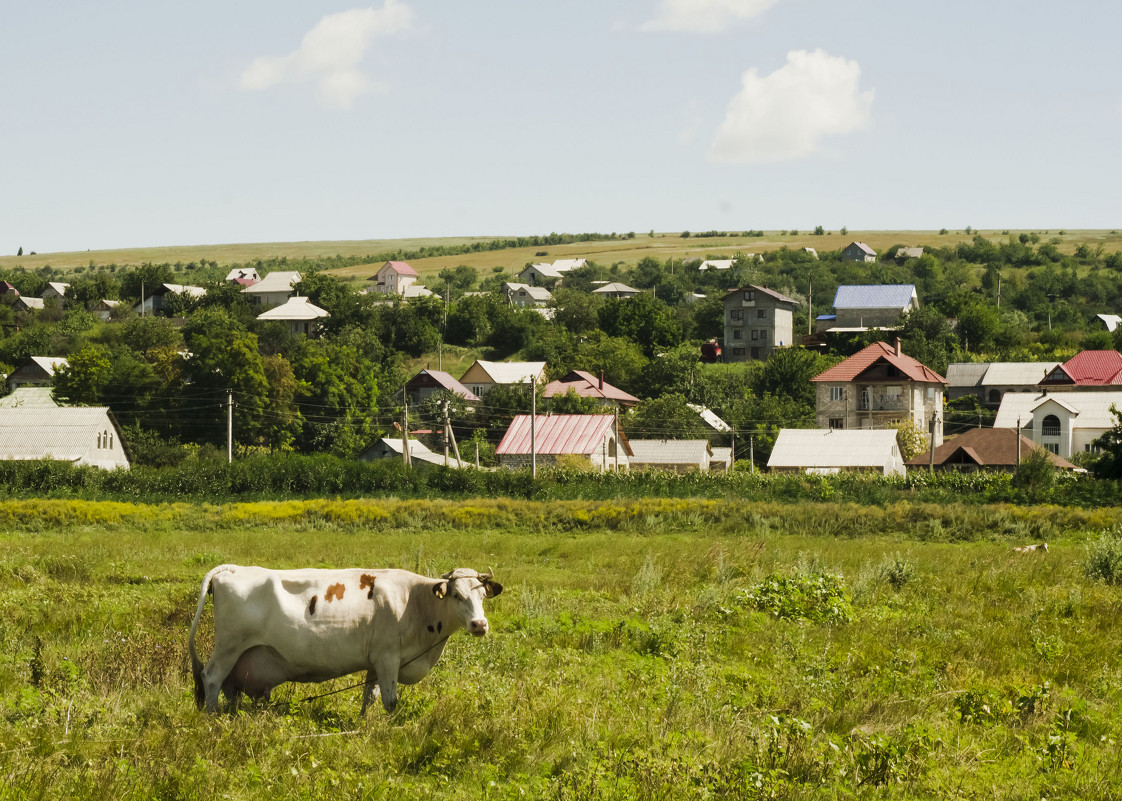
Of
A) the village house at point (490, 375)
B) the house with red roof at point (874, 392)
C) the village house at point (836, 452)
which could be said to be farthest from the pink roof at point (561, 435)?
the village house at point (490, 375)

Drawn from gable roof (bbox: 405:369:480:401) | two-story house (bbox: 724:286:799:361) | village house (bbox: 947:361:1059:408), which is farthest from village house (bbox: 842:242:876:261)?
gable roof (bbox: 405:369:480:401)

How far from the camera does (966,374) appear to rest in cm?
9675

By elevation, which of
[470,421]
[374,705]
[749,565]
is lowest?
[470,421]

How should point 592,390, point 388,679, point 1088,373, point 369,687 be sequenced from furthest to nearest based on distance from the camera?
point 592,390 → point 1088,373 → point 369,687 → point 388,679

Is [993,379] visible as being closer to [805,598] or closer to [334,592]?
[805,598]

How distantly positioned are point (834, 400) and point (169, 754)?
76.0m

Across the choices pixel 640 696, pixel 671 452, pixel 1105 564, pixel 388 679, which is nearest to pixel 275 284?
pixel 671 452

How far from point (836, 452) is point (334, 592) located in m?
59.2

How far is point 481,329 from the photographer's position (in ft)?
386

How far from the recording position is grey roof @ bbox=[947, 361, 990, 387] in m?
95.6

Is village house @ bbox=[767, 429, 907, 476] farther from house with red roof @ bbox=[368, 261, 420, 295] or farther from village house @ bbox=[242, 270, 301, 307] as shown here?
house with red roof @ bbox=[368, 261, 420, 295]

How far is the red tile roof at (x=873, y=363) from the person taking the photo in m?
79.0

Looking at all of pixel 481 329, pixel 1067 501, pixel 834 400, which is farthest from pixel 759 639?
pixel 481 329

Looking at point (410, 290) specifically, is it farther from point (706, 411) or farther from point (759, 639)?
point (759, 639)
